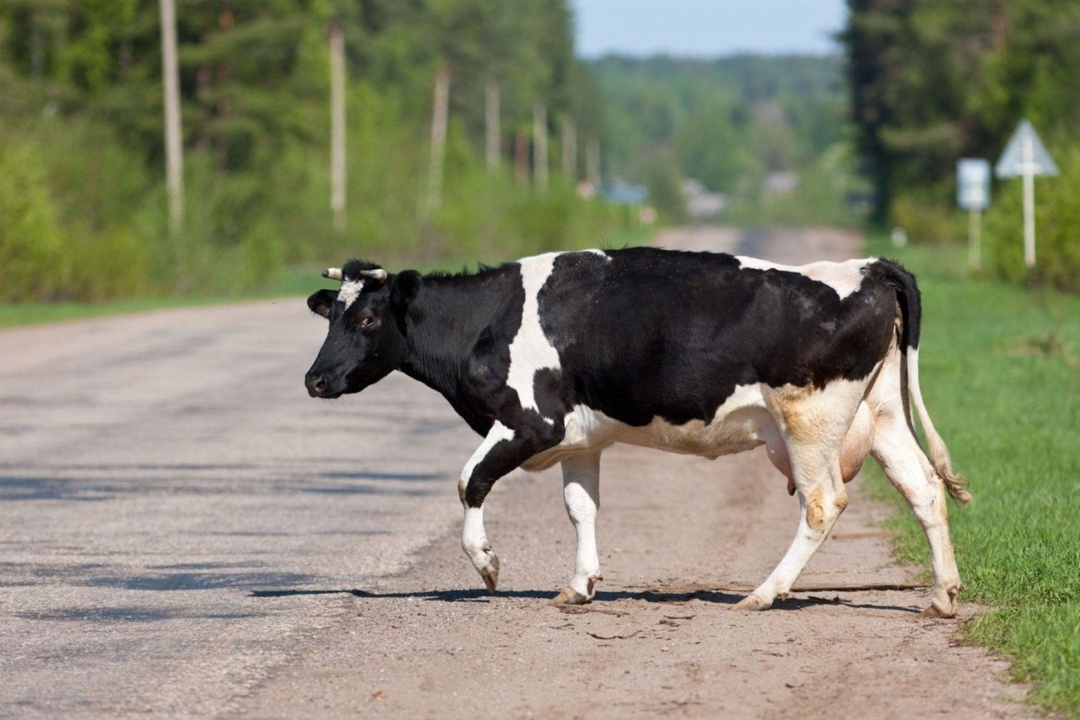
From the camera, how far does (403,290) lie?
9.29 meters

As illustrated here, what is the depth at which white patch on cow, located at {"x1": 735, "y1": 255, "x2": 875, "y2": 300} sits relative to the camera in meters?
8.39

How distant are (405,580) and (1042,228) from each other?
92.7 feet

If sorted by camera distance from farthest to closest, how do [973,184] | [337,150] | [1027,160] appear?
[337,150], [973,184], [1027,160]

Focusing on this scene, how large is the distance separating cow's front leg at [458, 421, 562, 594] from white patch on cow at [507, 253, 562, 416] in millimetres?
150

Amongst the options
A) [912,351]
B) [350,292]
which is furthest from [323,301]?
[912,351]

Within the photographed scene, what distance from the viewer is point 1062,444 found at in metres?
13.9

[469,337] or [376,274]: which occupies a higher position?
[376,274]

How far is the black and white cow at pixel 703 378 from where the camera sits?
8.34m

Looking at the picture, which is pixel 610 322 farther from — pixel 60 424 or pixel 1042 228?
pixel 1042 228

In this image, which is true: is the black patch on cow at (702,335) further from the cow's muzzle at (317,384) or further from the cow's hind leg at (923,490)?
the cow's muzzle at (317,384)

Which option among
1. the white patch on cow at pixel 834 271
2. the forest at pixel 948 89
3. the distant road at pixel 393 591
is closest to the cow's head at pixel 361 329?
the distant road at pixel 393 591

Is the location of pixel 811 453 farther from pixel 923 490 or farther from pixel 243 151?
pixel 243 151

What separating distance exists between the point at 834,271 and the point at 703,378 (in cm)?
79

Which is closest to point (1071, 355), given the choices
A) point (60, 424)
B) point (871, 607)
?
point (60, 424)
